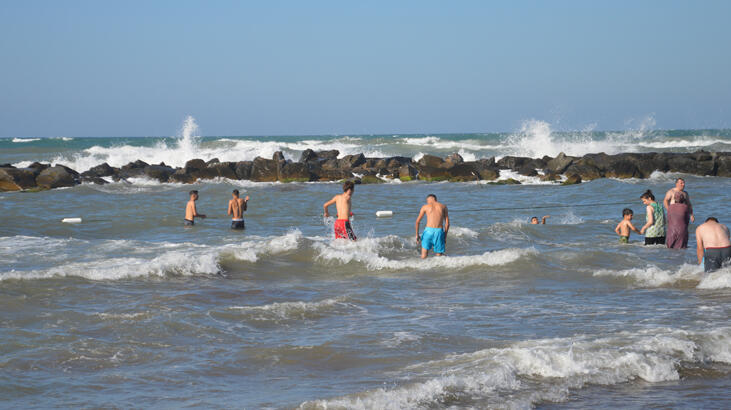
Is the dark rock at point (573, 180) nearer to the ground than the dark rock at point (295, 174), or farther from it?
nearer to the ground

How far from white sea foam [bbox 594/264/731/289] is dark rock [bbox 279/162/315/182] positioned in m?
21.4

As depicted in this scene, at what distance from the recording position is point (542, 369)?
6.19m

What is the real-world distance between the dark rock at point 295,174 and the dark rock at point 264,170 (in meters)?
0.32

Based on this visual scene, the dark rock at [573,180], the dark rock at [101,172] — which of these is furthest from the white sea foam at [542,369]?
the dark rock at [101,172]

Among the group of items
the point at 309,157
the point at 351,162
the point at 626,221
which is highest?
the point at 309,157

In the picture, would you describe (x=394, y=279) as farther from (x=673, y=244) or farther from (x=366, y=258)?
(x=673, y=244)

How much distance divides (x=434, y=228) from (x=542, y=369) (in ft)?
20.5

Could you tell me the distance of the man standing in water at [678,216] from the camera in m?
12.9

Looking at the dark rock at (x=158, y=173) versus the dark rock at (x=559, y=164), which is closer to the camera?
the dark rock at (x=158, y=173)

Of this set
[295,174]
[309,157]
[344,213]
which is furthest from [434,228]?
[309,157]

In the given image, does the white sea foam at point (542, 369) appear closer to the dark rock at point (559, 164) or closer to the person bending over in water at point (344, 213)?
the person bending over in water at point (344, 213)

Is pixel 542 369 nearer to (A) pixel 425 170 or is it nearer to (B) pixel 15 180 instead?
(B) pixel 15 180

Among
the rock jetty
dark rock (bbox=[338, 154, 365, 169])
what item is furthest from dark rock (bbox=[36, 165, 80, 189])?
dark rock (bbox=[338, 154, 365, 169])

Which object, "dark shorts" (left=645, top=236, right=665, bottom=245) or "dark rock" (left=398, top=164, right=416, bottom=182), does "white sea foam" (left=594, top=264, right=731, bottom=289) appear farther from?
"dark rock" (left=398, top=164, right=416, bottom=182)
